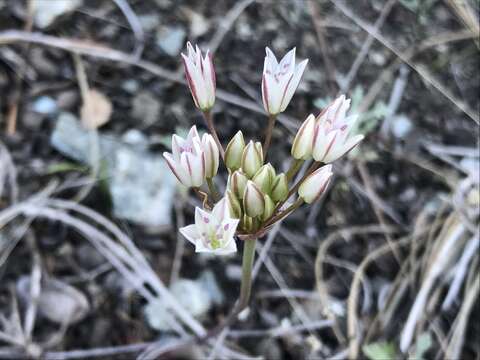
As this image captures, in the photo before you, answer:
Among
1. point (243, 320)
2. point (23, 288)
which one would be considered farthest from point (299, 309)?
point (23, 288)

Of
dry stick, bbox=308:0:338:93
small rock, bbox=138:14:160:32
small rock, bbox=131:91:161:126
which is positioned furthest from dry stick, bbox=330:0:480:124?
small rock, bbox=131:91:161:126

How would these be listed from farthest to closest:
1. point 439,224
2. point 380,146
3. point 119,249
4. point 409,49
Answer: point 409,49
point 380,146
point 439,224
point 119,249

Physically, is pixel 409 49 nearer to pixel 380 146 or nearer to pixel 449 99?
pixel 449 99

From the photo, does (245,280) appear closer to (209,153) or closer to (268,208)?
(268,208)

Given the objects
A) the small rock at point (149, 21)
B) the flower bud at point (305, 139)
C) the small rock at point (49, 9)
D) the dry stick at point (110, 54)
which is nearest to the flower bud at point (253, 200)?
the flower bud at point (305, 139)

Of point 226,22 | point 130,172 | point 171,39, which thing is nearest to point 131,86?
point 171,39

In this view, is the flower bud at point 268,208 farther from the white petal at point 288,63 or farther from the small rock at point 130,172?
the small rock at point 130,172
